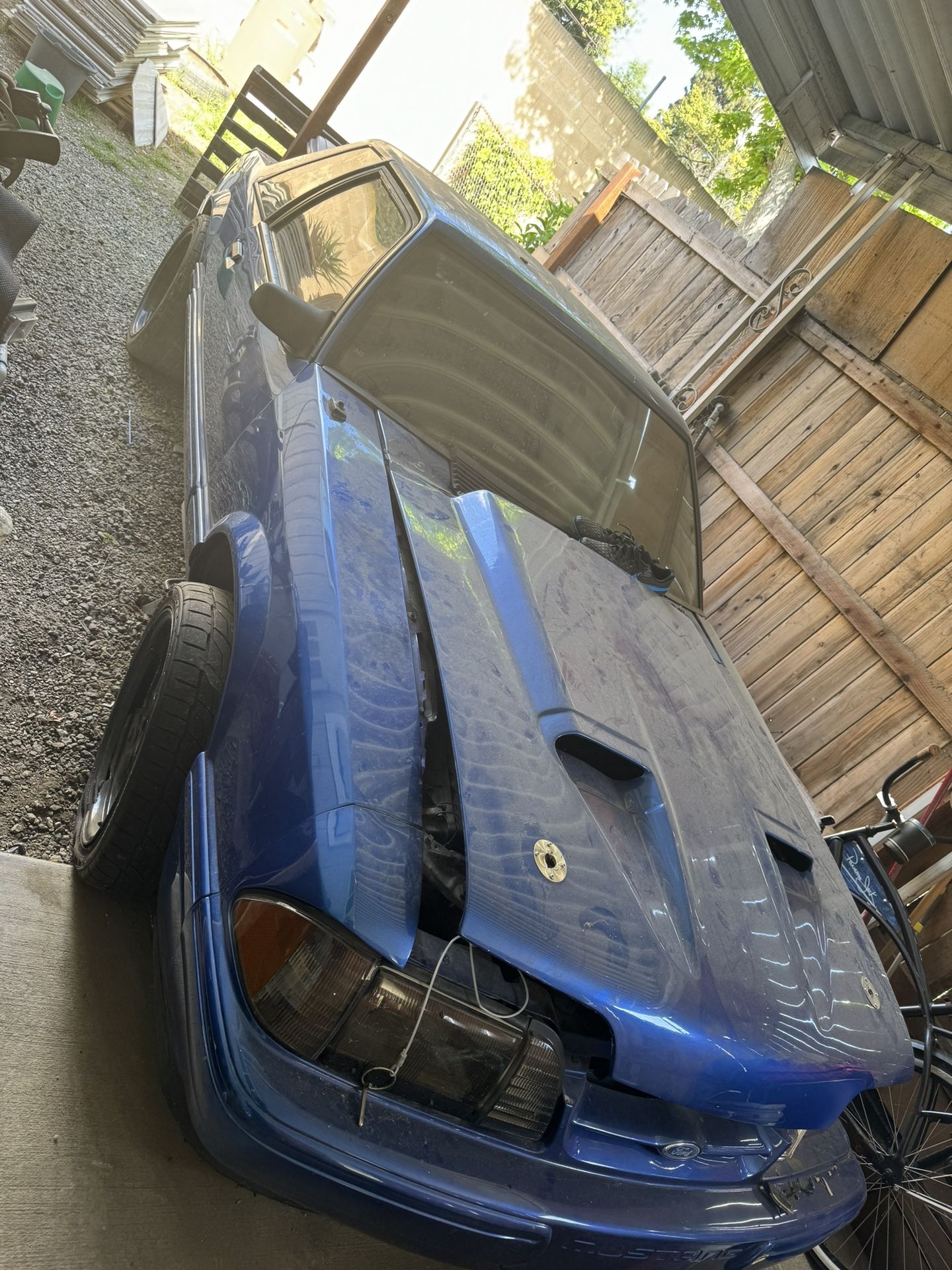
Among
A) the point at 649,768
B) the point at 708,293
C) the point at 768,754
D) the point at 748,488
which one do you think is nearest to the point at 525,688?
the point at 649,768

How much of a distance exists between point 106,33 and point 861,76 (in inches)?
230

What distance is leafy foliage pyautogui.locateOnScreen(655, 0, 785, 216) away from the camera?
14531mm

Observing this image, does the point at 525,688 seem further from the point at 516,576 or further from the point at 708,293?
the point at 708,293

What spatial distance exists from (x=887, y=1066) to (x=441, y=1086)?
1041 mm

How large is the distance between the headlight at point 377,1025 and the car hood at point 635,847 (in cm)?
12

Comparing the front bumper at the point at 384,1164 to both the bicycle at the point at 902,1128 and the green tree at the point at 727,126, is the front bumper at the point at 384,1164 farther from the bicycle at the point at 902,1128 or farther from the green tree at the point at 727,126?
the green tree at the point at 727,126

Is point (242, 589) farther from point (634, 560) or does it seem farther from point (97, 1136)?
point (634, 560)

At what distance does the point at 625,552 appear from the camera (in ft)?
8.67

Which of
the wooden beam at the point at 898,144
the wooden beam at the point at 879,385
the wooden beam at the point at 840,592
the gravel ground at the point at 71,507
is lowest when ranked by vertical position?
the gravel ground at the point at 71,507

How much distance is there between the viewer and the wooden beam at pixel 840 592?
3.87 m

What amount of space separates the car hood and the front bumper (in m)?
0.21

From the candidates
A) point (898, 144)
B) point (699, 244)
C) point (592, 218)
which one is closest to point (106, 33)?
point (592, 218)

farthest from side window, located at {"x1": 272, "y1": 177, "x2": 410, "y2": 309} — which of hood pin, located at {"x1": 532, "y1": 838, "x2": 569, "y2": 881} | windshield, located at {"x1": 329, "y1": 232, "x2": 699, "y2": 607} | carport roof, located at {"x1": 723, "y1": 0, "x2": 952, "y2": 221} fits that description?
carport roof, located at {"x1": 723, "y1": 0, "x2": 952, "y2": 221}

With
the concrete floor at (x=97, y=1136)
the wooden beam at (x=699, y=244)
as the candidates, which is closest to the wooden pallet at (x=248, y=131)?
the wooden beam at (x=699, y=244)
